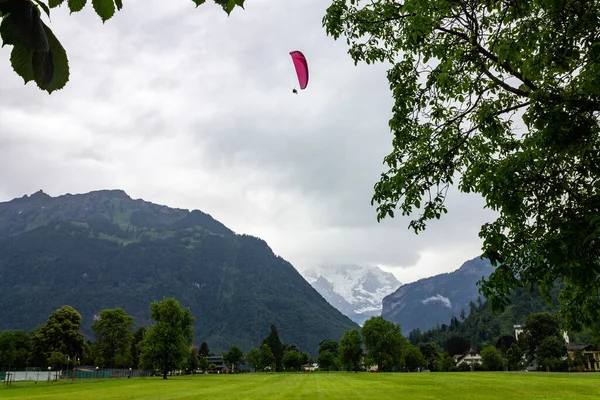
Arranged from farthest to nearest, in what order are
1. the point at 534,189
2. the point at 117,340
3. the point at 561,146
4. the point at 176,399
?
the point at 117,340
the point at 176,399
the point at 534,189
the point at 561,146

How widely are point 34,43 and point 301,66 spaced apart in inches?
661

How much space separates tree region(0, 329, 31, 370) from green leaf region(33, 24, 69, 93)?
123 m

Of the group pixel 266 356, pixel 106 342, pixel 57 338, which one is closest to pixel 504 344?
pixel 266 356

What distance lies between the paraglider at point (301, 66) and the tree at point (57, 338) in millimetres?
90485

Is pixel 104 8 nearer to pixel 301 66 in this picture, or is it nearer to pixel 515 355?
pixel 301 66

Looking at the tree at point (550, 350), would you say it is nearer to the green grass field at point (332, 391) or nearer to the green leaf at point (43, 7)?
the green grass field at point (332, 391)

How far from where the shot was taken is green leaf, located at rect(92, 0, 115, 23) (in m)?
1.96

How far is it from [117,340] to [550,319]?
126221 millimetres

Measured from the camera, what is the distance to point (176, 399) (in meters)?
34.0

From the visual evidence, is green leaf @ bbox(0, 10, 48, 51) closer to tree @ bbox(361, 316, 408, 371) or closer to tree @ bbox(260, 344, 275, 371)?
tree @ bbox(361, 316, 408, 371)

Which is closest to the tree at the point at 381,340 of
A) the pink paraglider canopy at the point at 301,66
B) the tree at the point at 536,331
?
the tree at the point at 536,331

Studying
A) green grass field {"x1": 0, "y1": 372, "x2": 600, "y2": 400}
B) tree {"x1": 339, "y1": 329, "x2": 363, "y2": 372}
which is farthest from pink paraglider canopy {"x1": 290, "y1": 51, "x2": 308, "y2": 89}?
tree {"x1": 339, "y1": 329, "x2": 363, "y2": 372}

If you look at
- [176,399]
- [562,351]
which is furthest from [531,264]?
[562,351]

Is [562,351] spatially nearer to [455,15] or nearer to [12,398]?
[12,398]
